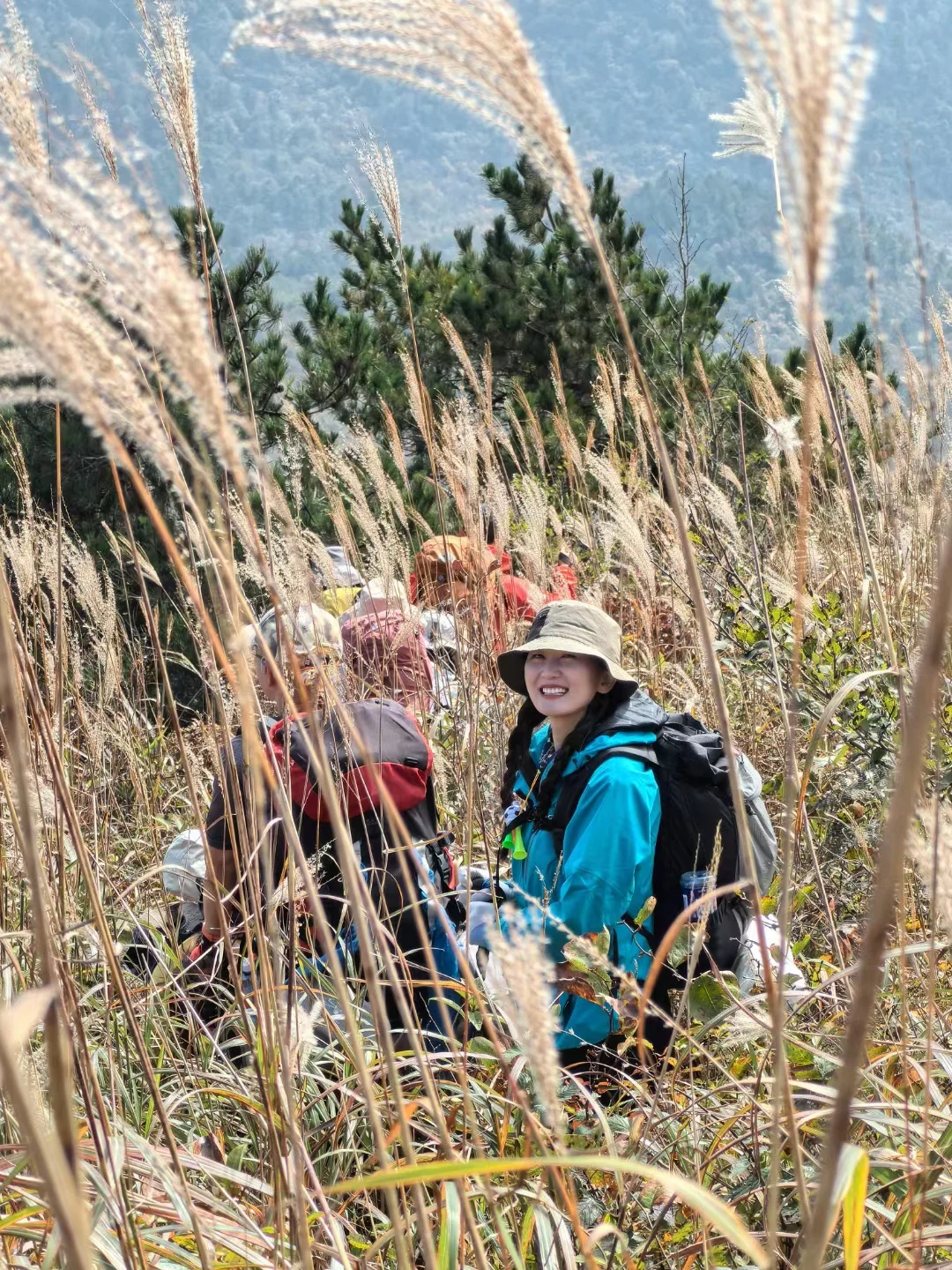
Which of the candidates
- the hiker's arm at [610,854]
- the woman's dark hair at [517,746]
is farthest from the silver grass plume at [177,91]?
the woman's dark hair at [517,746]

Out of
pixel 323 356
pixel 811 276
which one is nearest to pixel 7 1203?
pixel 811 276

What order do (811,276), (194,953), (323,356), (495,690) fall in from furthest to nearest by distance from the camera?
(323,356) → (495,690) → (194,953) → (811,276)

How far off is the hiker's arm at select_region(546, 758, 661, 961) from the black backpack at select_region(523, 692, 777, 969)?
39 millimetres

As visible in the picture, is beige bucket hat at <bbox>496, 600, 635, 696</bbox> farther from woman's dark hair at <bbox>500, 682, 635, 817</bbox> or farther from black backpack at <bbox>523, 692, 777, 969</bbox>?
black backpack at <bbox>523, 692, 777, 969</bbox>

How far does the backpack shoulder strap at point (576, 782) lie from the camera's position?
260 cm

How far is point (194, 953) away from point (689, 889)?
1033mm

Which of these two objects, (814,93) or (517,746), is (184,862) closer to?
(517,746)

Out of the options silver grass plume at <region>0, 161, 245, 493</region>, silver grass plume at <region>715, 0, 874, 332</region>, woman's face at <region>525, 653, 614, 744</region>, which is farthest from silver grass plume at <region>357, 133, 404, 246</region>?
silver grass plume at <region>715, 0, 874, 332</region>

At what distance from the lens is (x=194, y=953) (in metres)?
2.33

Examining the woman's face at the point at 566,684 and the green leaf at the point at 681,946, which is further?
the woman's face at the point at 566,684

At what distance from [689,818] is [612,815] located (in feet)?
0.57

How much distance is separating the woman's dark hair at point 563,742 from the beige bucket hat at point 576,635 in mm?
67

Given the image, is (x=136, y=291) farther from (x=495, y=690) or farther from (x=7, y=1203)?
(x=495, y=690)

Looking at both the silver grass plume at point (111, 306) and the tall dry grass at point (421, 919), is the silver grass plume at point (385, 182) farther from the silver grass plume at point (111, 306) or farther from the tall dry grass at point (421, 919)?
the silver grass plume at point (111, 306)
